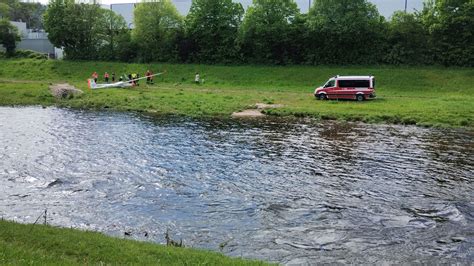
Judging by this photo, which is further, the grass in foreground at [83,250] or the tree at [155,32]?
the tree at [155,32]

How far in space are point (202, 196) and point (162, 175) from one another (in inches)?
124

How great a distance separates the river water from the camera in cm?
1282

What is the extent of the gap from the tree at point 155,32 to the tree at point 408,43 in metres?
29.1

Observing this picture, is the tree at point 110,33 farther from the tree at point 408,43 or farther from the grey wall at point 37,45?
the tree at point 408,43

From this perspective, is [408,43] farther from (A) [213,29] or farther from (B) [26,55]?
(B) [26,55]

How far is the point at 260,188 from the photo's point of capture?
17.5m

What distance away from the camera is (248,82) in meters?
54.5

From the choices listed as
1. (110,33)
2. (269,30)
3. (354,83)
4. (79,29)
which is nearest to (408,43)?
(269,30)

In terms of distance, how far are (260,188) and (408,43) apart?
48.1 metres

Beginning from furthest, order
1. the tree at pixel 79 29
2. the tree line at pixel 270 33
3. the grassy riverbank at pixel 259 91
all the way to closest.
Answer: the tree at pixel 79 29
the tree line at pixel 270 33
the grassy riverbank at pixel 259 91

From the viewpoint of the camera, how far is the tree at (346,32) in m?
59.5

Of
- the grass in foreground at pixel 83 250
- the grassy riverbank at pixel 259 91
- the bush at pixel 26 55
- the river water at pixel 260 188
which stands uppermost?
the bush at pixel 26 55

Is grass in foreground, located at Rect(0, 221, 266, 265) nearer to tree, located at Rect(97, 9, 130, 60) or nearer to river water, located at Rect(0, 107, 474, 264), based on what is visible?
river water, located at Rect(0, 107, 474, 264)

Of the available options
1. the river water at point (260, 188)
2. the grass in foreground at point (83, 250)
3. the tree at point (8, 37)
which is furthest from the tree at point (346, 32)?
the grass in foreground at point (83, 250)
